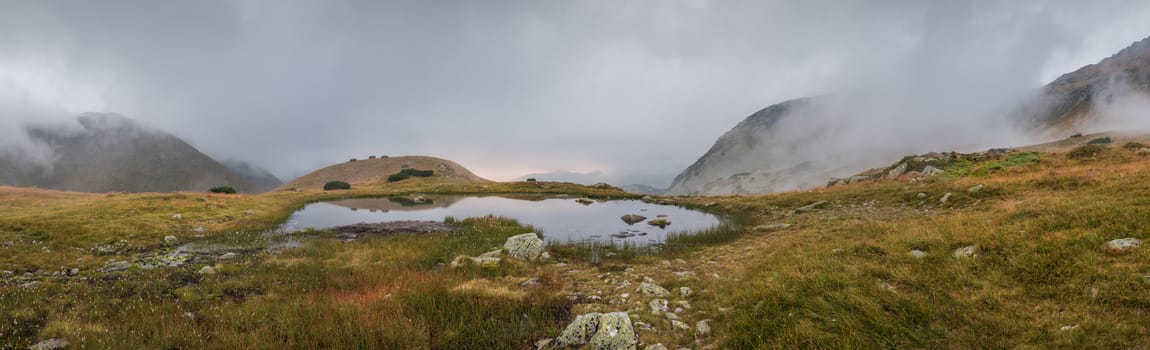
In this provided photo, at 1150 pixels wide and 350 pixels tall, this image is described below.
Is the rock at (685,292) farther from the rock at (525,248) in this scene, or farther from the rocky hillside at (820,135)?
the rocky hillside at (820,135)

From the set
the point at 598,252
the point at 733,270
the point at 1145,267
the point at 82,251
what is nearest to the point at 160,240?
the point at 82,251

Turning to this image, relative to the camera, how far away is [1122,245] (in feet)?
23.9

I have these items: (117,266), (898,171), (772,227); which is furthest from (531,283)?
(898,171)

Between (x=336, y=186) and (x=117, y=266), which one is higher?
(x=336, y=186)

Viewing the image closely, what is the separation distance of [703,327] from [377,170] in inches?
4615

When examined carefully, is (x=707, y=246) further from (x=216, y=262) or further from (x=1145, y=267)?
(x=216, y=262)

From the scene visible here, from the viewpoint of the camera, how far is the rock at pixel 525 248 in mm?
15148

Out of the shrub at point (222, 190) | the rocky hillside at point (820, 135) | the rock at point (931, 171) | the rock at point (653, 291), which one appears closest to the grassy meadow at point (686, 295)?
the rock at point (653, 291)

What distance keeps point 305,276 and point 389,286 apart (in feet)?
12.0

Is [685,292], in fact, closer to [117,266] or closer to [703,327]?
[703,327]

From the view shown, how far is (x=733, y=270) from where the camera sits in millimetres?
11781

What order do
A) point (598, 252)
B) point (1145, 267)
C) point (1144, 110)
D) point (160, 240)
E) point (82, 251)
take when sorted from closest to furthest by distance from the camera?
point (1145, 267) < point (82, 251) < point (598, 252) < point (160, 240) < point (1144, 110)

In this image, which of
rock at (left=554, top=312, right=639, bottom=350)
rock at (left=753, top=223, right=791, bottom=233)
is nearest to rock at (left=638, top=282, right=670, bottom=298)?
rock at (left=554, top=312, right=639, bottom=350)

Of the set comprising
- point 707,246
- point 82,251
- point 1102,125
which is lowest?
point 707,246
